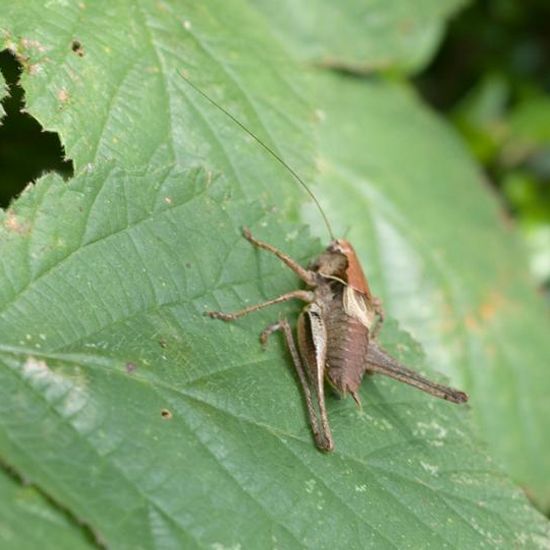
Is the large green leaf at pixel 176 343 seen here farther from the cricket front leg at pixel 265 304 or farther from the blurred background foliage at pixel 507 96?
the blurred background foliage at pixel 507 96

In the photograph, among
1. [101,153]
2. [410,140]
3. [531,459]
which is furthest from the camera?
[410,140]

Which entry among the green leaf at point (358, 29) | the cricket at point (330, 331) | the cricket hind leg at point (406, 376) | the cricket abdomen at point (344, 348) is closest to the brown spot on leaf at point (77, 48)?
the cricket at point (330, 331)

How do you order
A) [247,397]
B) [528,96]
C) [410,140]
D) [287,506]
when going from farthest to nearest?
[528,96]
[410,140]
[247,397]
[287,506]

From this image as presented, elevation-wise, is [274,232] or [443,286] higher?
[274,232]

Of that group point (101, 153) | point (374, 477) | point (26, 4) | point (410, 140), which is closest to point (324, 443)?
point (374, 477)

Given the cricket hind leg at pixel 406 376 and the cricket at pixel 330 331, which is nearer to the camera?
the cricket at pixel 330 331

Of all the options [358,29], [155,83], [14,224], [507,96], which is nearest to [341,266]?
[155,83]

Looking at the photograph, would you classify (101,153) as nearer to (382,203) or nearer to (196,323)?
(196,323)

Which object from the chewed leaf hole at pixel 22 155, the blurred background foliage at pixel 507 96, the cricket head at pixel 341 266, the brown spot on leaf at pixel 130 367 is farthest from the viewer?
the blurred background foliage at pixel 507 96
